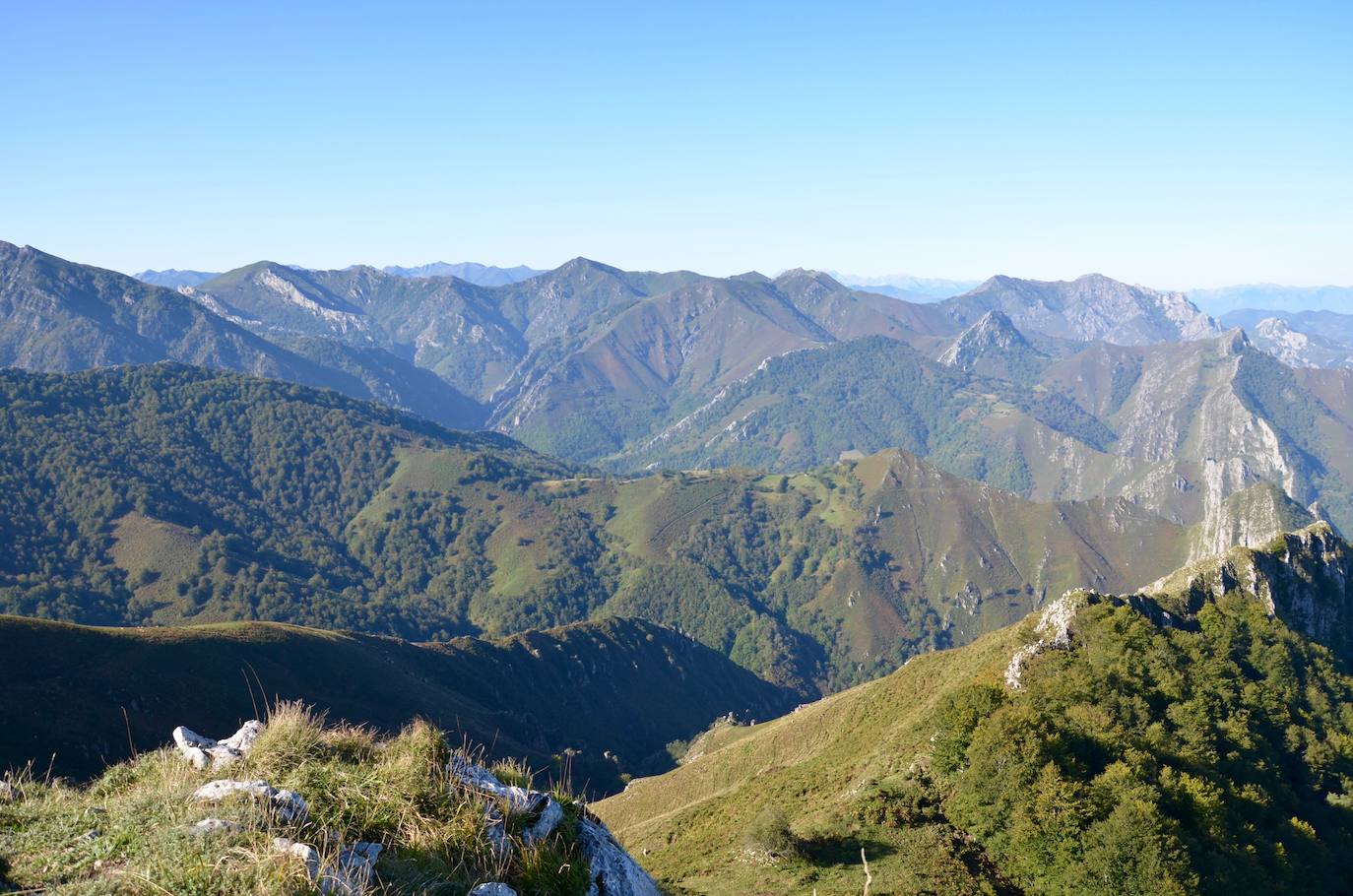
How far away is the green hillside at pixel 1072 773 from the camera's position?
41062 mm

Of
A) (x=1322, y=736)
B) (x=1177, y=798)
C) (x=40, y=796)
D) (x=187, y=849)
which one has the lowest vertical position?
(x=1322, y=736)

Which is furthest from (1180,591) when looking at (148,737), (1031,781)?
(148,737)

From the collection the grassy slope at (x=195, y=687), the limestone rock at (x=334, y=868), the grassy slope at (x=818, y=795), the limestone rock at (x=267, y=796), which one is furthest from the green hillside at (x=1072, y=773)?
the grassy slope at (x=195, y=687)

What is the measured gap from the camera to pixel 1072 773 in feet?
150

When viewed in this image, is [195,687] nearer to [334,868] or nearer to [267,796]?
[267,796]

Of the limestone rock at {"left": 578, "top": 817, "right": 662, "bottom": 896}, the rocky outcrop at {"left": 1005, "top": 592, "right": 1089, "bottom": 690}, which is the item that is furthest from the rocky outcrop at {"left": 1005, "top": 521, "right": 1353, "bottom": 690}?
the limestone rock at {"left": 578, "top": 817, "right": 662, "bottom": 896}

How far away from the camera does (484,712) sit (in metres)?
170

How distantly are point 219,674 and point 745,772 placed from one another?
95212 millimetres

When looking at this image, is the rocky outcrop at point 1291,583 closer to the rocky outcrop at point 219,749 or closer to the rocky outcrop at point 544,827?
the rocky outcrop at point 544,827

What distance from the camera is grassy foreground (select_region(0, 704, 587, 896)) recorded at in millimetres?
10250

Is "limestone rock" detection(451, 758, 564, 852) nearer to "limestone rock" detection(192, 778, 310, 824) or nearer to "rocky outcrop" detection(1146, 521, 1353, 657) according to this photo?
"limestone rock" detection(192, 778, 310, 824)

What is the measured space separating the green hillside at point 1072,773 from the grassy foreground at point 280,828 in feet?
96.4

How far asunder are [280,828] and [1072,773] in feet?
155

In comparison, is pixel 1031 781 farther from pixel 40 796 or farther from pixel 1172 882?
pixel 40 796
